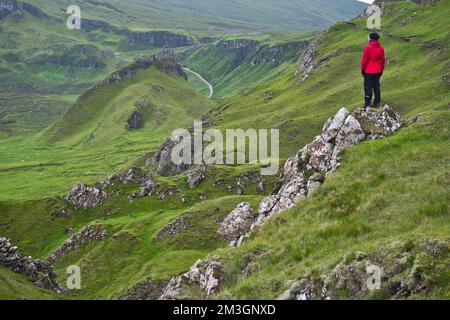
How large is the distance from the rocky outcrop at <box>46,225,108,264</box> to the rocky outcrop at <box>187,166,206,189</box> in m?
19.4

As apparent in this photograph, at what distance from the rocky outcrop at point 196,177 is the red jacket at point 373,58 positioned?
51.2 metres

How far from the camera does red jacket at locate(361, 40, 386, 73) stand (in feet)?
141

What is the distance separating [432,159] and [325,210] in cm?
833

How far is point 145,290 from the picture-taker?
176ft

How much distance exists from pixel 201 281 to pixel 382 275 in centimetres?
1145

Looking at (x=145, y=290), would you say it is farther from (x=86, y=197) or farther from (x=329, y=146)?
(x=86, y=197)

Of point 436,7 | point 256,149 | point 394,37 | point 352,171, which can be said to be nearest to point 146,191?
point 256,149

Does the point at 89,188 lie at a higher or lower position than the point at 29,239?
higher

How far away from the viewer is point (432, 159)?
1264 inches

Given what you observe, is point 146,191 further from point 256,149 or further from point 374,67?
point 374,67

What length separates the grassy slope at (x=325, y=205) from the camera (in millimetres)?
25438

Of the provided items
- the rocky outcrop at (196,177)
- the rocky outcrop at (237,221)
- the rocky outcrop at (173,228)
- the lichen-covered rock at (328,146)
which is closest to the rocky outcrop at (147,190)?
the rocky outcrop at (196,177)

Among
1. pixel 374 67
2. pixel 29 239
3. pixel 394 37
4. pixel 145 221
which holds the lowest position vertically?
pixel 29 239

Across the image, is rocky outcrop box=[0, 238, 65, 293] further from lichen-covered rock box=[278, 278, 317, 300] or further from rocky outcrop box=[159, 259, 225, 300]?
lichen-covered rock box=[278, 278, 317, 300]
